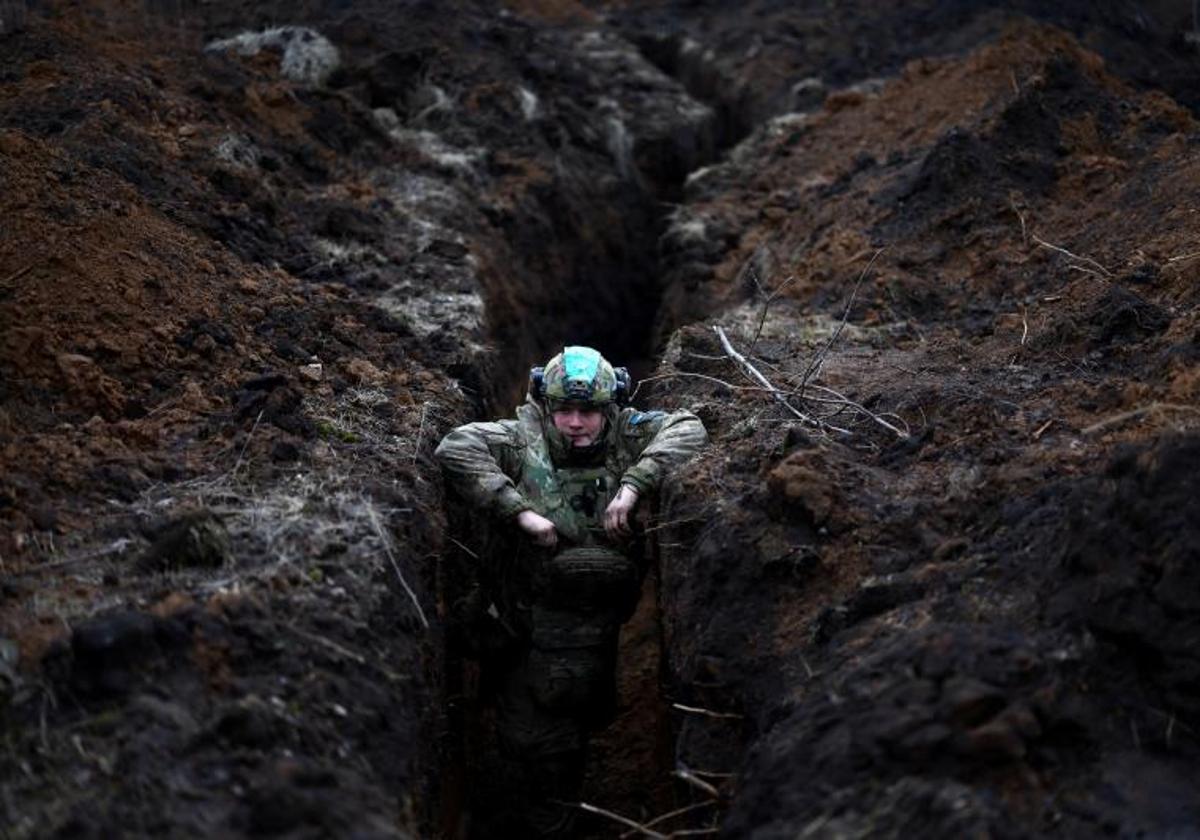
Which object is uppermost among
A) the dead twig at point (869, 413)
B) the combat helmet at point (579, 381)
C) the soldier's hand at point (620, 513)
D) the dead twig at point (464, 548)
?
the dead twig at point (869, 413)

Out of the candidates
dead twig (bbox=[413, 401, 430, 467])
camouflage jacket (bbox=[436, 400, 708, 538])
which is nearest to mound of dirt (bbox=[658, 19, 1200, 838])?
camouflage jacket (bbox=[436, 400, 708, 538])

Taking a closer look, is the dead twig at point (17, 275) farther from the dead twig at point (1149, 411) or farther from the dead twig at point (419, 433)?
the dead twig at point (1149, 411)

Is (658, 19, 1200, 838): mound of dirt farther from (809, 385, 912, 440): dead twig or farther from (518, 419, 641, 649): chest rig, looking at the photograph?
(518, 419, 641, 649): chest rig

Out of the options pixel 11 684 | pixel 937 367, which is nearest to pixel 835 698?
pixel 11 684

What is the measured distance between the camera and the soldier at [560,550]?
6.37 metres

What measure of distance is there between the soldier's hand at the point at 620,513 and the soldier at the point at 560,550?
11mm

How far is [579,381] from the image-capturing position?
6410 mm

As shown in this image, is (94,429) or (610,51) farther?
(610,51)

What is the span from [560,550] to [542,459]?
48 cm

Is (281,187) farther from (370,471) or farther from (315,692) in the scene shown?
(315,692)

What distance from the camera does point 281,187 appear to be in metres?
9.84

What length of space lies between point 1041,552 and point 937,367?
9.55 feet

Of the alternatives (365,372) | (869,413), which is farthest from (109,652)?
(869,413)

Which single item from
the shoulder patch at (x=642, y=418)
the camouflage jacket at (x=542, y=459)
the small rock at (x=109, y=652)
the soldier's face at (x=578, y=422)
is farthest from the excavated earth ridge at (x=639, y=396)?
the soldier's face at (x=578, y=422)
